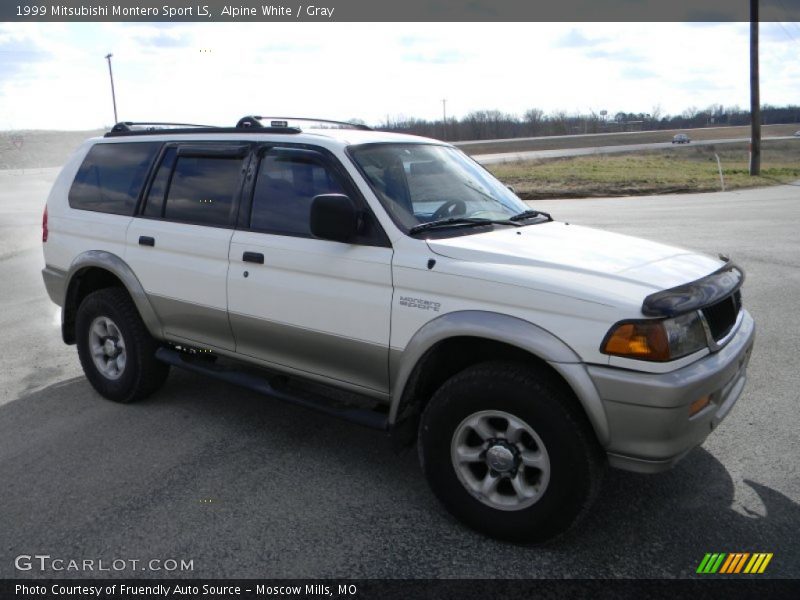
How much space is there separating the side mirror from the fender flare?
68 cm

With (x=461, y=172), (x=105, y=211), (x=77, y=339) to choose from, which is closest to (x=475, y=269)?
(x=461, y=172)

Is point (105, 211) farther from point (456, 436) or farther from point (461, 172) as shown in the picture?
point (456, 436)

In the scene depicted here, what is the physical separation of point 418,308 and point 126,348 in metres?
2.64

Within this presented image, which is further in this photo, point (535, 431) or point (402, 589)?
point (535, 431)

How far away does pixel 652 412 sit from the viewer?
9.66 feet

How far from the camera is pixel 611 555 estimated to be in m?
3.23

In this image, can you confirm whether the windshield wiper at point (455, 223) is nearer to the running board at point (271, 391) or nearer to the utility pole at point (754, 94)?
the running board at point (271, 391)

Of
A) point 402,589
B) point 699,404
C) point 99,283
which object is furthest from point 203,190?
point 699,404

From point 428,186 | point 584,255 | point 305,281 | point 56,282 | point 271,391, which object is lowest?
point 271,391

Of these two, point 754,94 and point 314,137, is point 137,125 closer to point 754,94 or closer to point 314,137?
point 314,137

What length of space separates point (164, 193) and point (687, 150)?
59656 millimetres

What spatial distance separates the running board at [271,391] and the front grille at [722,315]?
1.68 metres

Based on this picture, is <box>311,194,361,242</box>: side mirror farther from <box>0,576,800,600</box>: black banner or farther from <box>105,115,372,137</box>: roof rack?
<box>0,576,800,600</box>: black banner

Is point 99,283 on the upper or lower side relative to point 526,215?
lower
